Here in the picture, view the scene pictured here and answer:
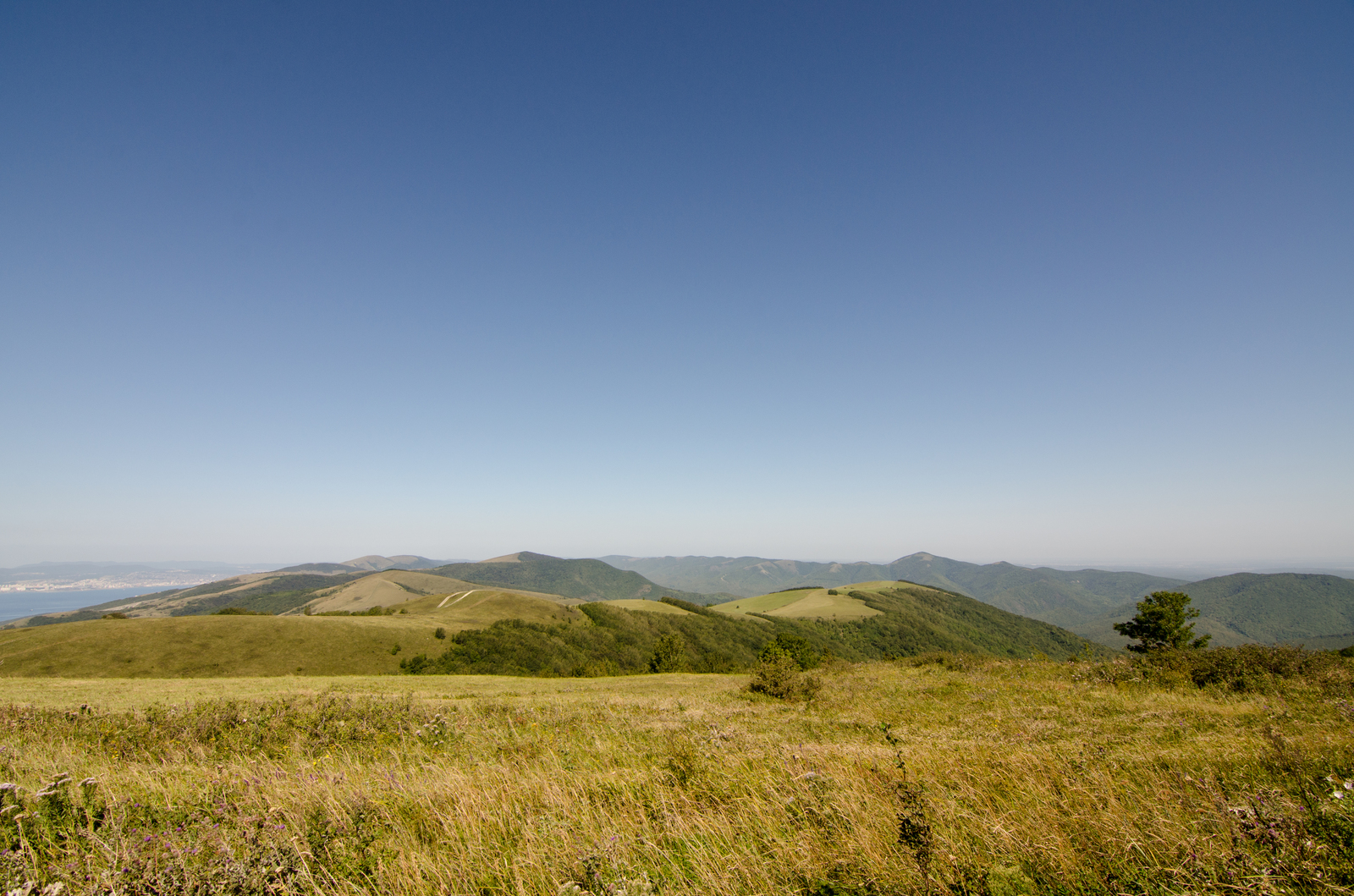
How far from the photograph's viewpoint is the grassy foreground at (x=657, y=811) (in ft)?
13.2

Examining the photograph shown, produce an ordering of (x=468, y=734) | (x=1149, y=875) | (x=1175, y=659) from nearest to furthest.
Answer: (x=1149, y=875), (x=468, y=734), (x=1175, y=659)

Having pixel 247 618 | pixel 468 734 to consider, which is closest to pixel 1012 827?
pixel 468 734

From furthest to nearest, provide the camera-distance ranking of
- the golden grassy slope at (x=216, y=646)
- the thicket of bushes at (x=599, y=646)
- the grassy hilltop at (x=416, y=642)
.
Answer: the thicket of bushes at (x=599, y=646)
the grassy hilltop at (x=416, y=642)
the golden grassy slope at (x=216, y=646)

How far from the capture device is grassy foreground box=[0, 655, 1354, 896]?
4.04 metres

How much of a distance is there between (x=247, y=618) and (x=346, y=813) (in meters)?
106

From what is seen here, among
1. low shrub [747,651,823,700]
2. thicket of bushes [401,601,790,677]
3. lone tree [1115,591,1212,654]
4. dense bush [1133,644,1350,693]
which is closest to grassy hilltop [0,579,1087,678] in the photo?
thicket of bushes [401,601,790,677]

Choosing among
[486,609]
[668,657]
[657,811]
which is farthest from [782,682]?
[486,609]

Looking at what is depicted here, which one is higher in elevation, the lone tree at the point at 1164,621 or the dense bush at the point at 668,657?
the lone tree at the point at 1164,621

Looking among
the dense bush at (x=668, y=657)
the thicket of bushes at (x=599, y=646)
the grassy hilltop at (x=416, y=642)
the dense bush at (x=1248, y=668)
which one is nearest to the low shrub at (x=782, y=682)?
the dense bush at (x=1248, y=668)

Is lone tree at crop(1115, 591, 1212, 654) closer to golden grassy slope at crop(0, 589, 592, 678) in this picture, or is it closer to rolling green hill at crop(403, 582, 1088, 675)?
rolling green hill at crop(403, 582, 1088, 675)

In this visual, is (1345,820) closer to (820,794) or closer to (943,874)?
(943,874)

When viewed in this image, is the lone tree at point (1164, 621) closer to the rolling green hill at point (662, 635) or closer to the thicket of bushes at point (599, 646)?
the rolling green hill at point (662, 635)

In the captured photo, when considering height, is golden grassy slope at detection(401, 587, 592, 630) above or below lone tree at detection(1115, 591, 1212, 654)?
below

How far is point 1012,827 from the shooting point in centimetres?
481
